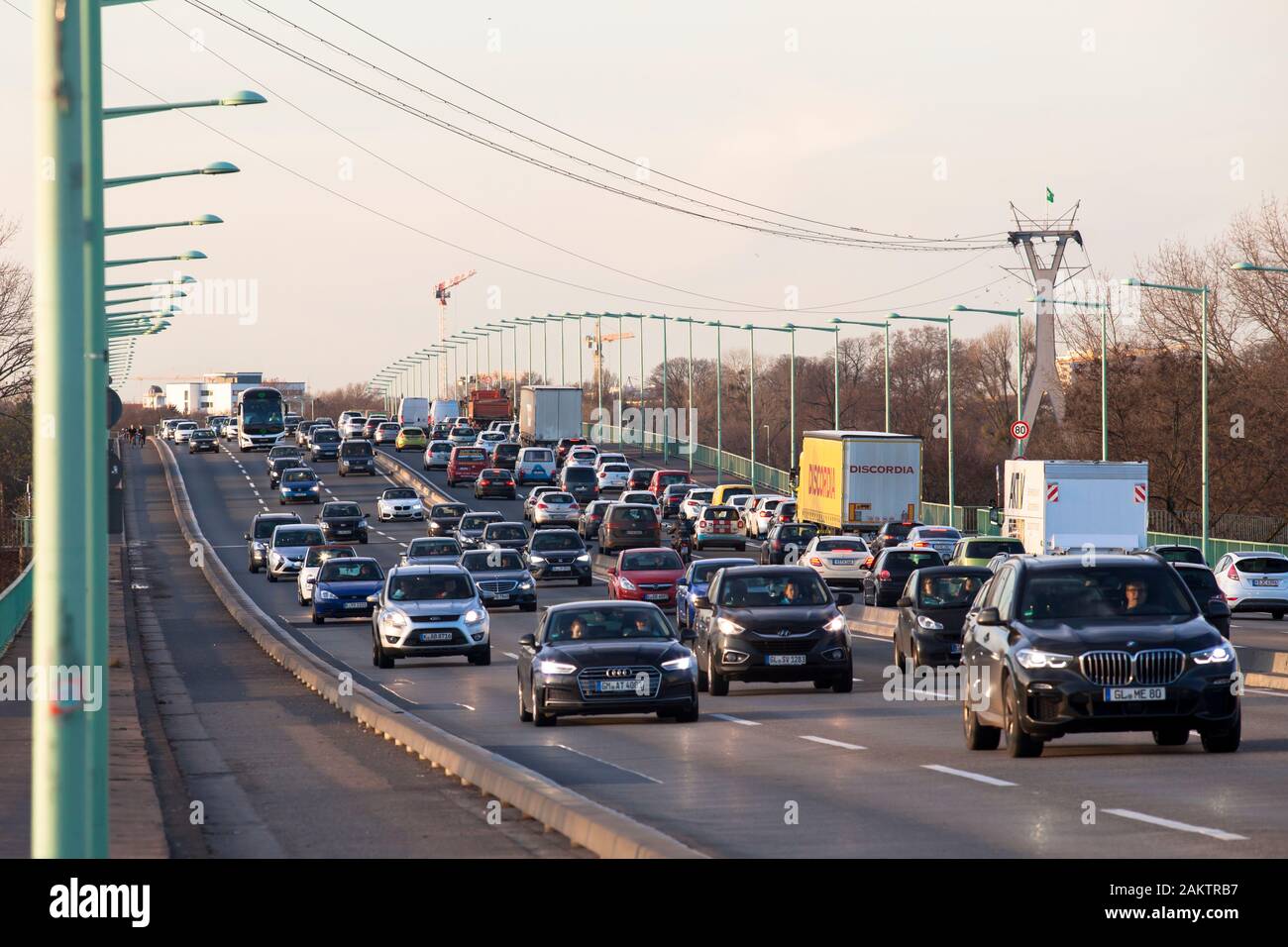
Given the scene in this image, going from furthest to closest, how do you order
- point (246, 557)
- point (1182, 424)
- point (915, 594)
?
1. point (1182, 424)
2. point (246, 557)
3. point (915, 594)

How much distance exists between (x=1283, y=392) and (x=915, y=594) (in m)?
48.0

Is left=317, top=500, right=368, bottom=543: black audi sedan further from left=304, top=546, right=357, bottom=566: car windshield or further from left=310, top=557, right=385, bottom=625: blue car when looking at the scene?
left=310, top=557, right=385, bottom=625: blue car

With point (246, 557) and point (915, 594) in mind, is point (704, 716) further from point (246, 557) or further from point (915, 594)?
point (246, 557)

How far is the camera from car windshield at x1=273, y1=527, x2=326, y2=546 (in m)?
62.9

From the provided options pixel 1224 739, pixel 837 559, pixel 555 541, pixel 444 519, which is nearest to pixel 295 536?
pixel 555 541

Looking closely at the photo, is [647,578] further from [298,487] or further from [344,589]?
[298,487]

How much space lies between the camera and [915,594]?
30.2 m

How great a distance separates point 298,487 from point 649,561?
48549 mm

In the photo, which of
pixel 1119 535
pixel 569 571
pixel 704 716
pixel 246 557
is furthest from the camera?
pixel 246 557

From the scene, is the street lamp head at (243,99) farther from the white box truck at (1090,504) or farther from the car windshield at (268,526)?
the car windshield at (268,526)

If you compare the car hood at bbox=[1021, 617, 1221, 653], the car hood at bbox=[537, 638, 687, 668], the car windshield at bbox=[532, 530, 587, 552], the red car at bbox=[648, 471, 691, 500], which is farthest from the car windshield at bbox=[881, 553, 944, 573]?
the red car at bbox=[648, 471, 691, 500]

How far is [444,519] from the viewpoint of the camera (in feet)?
241
